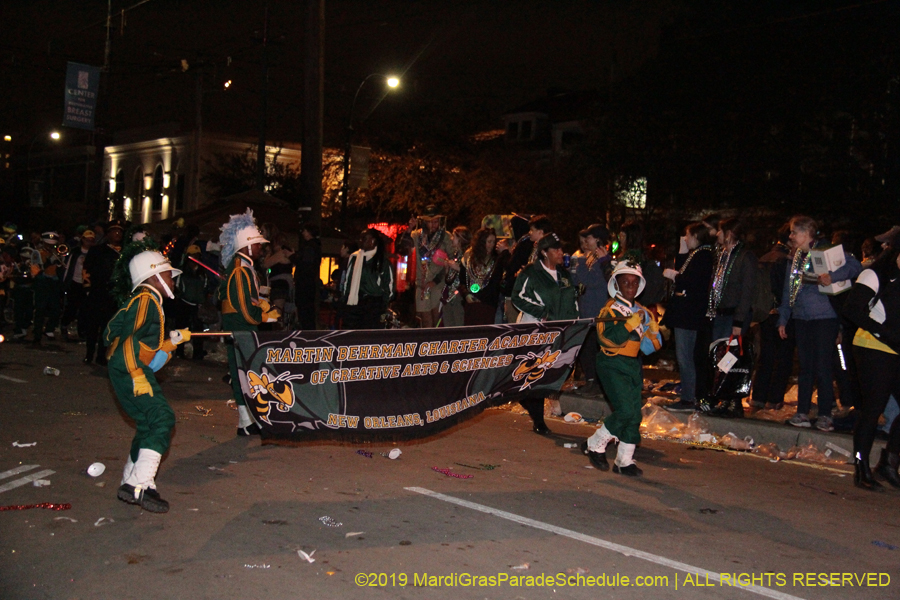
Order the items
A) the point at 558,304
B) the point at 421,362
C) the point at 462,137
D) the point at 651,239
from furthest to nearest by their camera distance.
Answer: the point at 462,137 < the point at 651,239 < the point at 558,304 < the point at 421,362

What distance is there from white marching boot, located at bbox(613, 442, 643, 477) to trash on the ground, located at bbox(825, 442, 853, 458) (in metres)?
2.51

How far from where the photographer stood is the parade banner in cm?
660

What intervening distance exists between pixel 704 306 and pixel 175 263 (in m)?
8.54

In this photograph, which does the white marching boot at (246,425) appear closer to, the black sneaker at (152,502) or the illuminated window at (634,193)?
the black sneaker at (152,502)

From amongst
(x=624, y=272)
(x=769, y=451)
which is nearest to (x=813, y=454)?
(x=769, y=451)

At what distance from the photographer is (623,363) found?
24.9 feet

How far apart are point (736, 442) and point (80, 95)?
26528 millimetres

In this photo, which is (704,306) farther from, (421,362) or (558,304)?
(421,362)

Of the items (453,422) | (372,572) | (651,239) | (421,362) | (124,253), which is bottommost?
(372,572)

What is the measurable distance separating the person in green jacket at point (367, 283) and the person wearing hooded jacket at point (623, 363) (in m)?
4.94

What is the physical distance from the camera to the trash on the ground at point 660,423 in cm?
989

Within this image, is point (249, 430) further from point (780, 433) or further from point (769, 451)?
point (780, 433)

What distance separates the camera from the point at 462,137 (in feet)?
137

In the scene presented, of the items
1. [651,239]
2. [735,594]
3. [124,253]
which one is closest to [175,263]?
[124,253]
